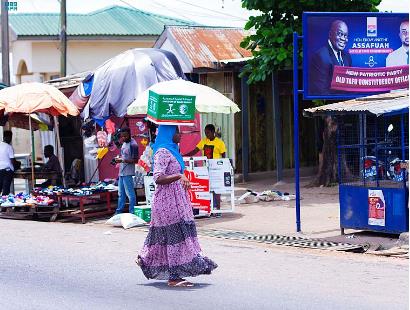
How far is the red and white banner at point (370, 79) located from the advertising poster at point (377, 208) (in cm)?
201

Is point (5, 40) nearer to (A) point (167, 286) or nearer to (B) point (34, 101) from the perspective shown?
(B) point (34, 101)

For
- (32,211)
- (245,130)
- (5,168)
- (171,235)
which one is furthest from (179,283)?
(245,130)

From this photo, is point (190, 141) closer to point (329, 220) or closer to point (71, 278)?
point (329, 220)

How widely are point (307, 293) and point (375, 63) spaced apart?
Answer: 628cm

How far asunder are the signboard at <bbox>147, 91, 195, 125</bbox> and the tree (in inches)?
379

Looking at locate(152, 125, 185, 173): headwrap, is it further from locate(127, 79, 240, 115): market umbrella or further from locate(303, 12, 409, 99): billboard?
locate(127, 79, 240, 115): market umbrella

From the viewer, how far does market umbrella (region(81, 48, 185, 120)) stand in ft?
63.7

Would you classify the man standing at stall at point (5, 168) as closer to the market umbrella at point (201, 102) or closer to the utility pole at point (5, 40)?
the market umbrella at point (201, 102)

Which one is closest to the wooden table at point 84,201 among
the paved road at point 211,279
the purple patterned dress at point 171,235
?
the paved road at point 211,279

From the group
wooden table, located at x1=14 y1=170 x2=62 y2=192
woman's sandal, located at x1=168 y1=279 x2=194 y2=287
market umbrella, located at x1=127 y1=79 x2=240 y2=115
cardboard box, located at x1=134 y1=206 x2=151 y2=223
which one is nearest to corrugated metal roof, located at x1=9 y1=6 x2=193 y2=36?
wooden table, located at x1=14 y1=170 x2=62 y2=192

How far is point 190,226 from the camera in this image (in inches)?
388

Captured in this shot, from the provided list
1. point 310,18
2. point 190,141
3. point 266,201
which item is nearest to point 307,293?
point 310,18

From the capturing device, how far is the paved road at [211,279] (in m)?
9.09

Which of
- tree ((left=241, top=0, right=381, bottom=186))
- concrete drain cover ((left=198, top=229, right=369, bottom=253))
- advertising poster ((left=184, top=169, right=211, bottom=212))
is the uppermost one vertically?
tree ((left=241, top=0, right=381, bottom=186))
